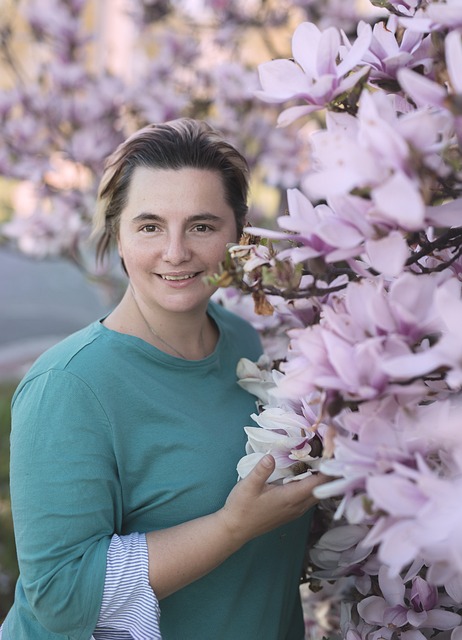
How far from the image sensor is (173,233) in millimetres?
1452

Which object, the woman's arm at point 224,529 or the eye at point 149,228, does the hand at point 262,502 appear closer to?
the woman's arm at point 224,529

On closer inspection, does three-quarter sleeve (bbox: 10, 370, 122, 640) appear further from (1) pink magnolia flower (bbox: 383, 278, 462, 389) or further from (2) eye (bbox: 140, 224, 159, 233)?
(1) pink magnolia flower (bbox: 383, 278, 462, 389)

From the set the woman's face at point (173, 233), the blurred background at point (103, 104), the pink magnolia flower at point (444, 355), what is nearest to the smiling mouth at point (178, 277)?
the woman's face at point (173, 233)

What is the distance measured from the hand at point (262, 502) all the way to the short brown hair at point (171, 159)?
60 cm

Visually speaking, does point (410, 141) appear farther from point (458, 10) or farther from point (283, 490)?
point (283, 490)

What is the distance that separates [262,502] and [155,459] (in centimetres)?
27

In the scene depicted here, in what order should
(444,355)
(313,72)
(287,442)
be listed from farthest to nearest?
1. (287,442)
2. (313,72)
3. (444,355)

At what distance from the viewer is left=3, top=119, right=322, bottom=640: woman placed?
4.33 ft

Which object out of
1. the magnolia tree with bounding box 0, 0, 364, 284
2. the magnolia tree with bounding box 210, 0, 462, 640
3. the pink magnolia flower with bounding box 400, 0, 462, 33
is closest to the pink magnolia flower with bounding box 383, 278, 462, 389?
the magnolia tree with bounding box 210, 0, 462, 640

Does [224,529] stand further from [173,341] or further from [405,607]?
[173,341]

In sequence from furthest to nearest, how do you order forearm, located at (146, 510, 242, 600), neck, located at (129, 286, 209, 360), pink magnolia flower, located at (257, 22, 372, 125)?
neck, located at (129, 286, 209, 360), forearm, located at (146, 510, 242, 600), pink magnolia flower, located at (257, 22, 372, 125)

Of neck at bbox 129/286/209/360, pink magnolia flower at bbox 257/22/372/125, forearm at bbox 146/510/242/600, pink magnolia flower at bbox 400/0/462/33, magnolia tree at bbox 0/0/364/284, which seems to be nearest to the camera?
pink magnolia flower at bbox 400/0/462/33

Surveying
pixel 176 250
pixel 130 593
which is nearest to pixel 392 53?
pixel 176 250

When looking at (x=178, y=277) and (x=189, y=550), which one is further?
(x=178, y=277)
